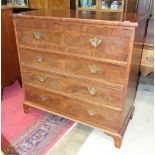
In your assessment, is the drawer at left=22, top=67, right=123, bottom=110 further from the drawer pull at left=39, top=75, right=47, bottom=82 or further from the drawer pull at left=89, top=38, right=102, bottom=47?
the drawer pull at left=89, top=38, right=102, bottom=47

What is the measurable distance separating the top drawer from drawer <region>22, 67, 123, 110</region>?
221mm

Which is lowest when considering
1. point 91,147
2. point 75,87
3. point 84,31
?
point 91,147


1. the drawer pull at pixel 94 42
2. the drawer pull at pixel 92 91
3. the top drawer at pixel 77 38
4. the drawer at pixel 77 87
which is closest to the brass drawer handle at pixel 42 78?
the drawer at pixel 77 87

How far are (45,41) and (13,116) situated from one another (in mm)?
833

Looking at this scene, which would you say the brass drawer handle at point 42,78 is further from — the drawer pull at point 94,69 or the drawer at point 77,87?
the drawer pull at point 94,69

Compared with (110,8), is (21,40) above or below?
below

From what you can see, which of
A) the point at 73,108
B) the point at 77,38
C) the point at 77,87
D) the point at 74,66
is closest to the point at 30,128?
Answer: the point at 73,108

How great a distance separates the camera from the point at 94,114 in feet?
4.91

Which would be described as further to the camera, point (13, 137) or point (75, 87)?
point (13, 137)

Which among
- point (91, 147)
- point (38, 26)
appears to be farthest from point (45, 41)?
point (91, 147)

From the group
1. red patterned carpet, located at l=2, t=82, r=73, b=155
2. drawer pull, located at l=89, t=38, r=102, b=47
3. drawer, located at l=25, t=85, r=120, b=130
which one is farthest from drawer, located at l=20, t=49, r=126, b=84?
red patterned carpet, located at l=2, t=82, r=73, b=155

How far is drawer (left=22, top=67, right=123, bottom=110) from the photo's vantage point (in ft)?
4.44

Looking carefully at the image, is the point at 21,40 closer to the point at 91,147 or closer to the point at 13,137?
the point at 13,137

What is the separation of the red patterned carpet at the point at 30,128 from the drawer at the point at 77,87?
352 mm
